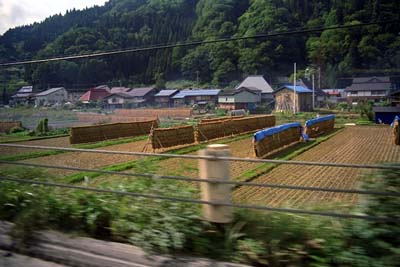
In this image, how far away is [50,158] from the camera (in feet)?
43.7

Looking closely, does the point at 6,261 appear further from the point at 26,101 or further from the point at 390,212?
the point at 26,101

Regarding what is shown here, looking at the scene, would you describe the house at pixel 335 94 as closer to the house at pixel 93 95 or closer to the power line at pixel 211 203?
the house at pixel 93 95

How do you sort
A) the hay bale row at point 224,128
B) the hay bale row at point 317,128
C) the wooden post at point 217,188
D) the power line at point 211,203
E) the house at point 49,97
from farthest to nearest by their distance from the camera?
the hay bale row at point 224,128 → the hay bale row at point 317,128 → the house at point 49,97 → the wooden post at point 217,188 → the power line at point 211,203

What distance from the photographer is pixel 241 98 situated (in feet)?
34.8

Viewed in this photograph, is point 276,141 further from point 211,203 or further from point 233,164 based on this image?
point 211,203

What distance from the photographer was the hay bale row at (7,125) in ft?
27.3

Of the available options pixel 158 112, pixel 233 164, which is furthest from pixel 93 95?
pixel 233 164

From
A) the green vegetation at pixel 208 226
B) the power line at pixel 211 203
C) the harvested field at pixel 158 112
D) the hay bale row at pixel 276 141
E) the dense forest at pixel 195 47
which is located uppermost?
the dense forest at pixel 195 47

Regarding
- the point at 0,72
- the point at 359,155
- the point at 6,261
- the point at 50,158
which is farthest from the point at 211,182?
the point at 50,158

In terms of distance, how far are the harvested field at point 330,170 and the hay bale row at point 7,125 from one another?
19.6ft

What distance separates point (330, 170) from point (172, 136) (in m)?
8.94

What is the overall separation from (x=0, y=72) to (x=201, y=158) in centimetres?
595

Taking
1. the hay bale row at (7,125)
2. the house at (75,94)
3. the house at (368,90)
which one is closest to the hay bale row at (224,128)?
the house at (368,90)

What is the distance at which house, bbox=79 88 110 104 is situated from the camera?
941cm
